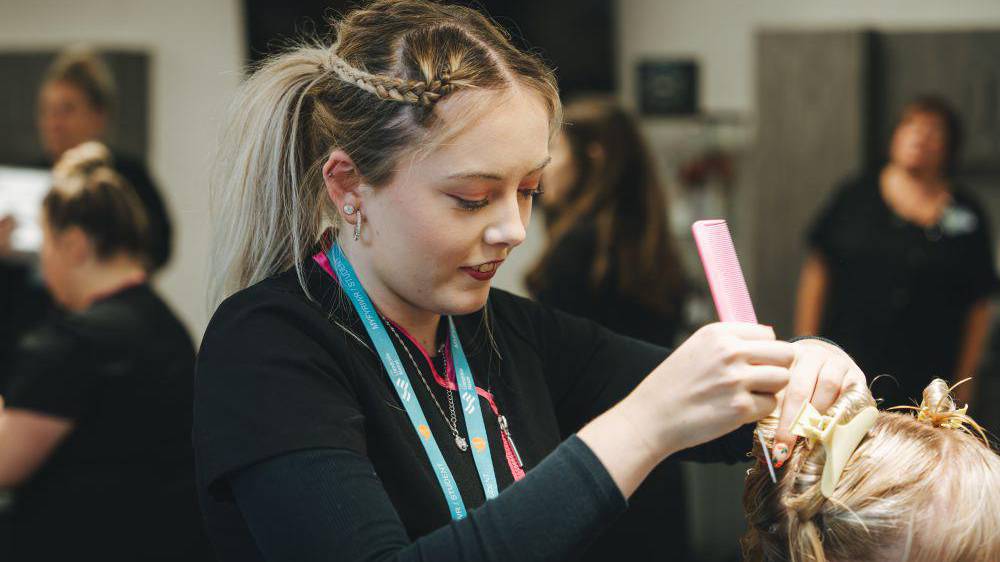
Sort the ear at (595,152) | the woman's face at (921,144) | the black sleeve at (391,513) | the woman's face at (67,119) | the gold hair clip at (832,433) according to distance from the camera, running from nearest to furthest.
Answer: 1. the black sleeve at (391,513)
2. the gold hair clip at (832,433)
3. the ear at (595,152)
4. the woman's face at (921,144)
5. the woman's face at (67,119)

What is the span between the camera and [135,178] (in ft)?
9.49

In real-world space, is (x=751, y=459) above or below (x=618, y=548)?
above

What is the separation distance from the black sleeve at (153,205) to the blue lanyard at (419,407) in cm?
164

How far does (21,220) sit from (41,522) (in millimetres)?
1612

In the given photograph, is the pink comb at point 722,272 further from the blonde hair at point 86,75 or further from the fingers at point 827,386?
the blonde hair at point 86,75

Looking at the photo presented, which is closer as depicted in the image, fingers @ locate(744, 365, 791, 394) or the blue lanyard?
fingers @ locate(744, 365, 791, 394)

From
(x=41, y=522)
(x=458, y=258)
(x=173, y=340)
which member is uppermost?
(x=458, y=258)

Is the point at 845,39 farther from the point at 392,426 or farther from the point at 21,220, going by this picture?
the point at 392,426

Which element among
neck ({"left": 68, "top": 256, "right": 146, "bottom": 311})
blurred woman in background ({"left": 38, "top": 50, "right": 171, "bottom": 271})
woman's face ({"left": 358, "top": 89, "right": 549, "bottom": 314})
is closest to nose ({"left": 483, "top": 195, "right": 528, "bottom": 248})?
woman's face ({"left": 358, "top": 89, "right": 549, "bottom": 314})

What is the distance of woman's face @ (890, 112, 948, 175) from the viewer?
3.42 m

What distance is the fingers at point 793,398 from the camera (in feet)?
3.53

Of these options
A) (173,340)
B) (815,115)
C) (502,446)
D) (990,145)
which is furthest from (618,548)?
(990,145)

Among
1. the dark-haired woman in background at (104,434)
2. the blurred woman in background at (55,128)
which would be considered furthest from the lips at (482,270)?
the blurred woman in background at (55,128)

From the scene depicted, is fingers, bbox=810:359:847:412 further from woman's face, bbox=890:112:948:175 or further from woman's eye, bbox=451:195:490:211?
woman's face, bbox=890:112:948:175
